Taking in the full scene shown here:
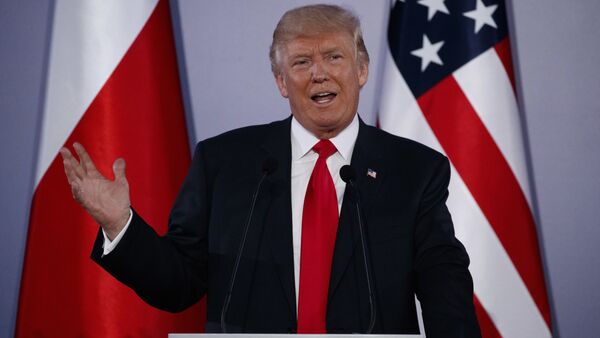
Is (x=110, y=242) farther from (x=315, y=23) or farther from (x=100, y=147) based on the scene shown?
(x=100, y=147)

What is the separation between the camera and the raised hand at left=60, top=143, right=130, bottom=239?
53.9 inches

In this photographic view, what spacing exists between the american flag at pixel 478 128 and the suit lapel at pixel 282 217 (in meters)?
0.79

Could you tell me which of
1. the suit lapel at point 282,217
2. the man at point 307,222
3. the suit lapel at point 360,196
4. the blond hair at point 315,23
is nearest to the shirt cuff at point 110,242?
the man at point 307,222

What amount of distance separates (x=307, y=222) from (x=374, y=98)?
1186 mm

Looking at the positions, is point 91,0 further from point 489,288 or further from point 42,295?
point 489,288

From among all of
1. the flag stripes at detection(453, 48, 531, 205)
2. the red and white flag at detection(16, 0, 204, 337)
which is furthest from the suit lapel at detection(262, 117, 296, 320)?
the flag stripes at detection(453, 48, 531, 205)

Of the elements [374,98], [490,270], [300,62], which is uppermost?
[374,98]

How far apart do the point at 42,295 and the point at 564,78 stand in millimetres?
2081

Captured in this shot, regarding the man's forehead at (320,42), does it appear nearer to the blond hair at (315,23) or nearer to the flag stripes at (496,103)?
the blond hair at (315,23)

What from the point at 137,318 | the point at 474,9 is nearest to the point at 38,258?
the point at 137,318

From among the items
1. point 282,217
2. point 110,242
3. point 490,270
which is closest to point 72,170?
point 110,242

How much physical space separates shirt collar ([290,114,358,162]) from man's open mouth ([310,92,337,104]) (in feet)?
0.30

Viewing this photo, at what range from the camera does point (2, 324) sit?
8.27ft

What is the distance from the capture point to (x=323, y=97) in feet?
5.81
